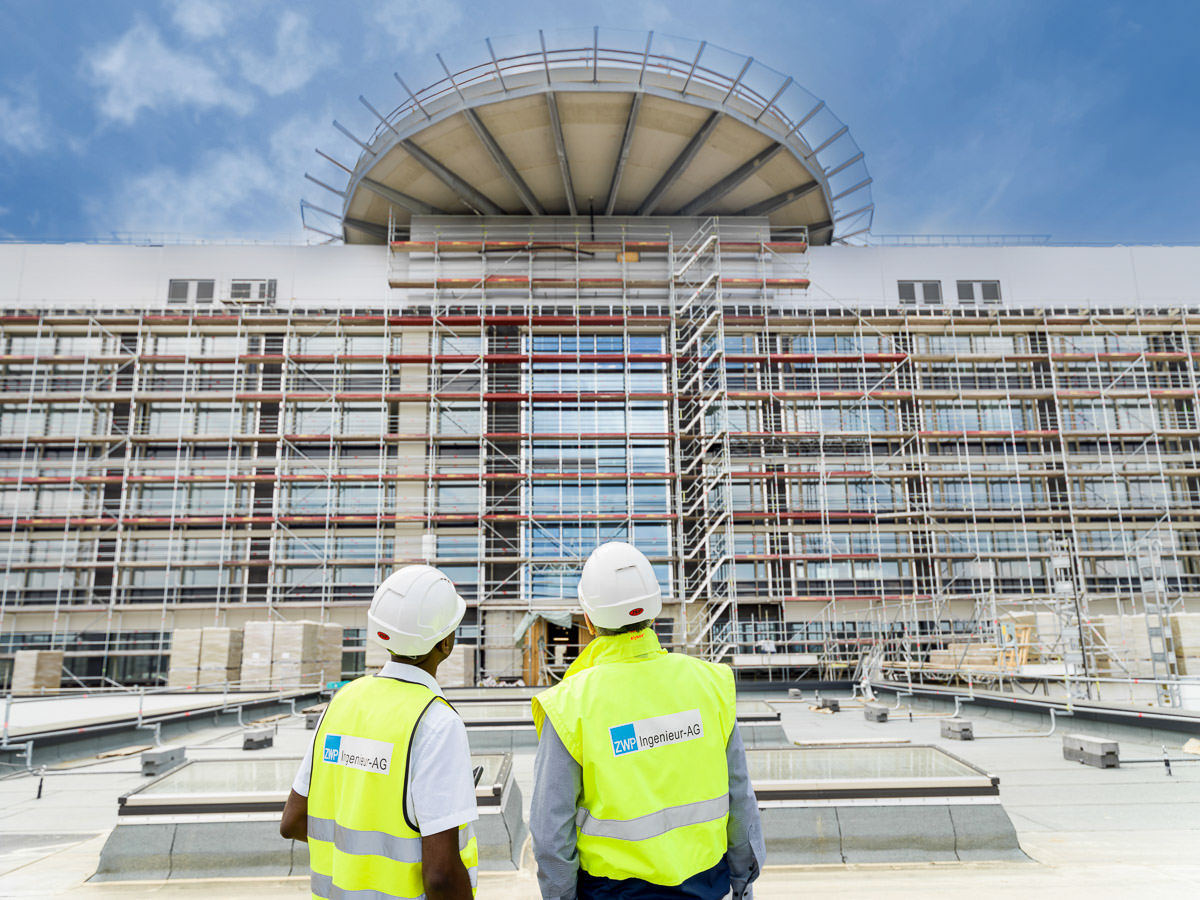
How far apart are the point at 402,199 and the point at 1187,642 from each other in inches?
1111

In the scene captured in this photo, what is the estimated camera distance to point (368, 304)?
32.6m

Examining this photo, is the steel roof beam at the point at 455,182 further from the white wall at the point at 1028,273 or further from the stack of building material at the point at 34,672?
the stack of building material at the point at 34,672

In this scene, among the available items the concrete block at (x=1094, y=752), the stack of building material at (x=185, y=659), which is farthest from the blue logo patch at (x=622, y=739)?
the stack of building material at (x=185, y=659)

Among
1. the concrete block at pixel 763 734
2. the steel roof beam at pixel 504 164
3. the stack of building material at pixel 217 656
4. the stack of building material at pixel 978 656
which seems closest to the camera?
the concrete block at pixel 763 734

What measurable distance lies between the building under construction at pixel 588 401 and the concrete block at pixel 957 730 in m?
15.4

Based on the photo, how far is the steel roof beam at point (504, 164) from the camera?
2867 cm

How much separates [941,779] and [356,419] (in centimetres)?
2835

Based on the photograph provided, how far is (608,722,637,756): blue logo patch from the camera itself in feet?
8.04

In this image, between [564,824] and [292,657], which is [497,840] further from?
[292,657]

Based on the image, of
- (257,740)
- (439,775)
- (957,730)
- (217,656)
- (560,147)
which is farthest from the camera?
(560,147)

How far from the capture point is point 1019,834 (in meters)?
5.87

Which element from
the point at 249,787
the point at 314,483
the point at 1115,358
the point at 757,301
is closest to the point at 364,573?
the point at 314,483

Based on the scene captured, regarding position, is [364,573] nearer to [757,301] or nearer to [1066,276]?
[757,301]

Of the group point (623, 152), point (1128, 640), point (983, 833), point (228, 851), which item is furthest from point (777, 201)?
point (228, 851)
